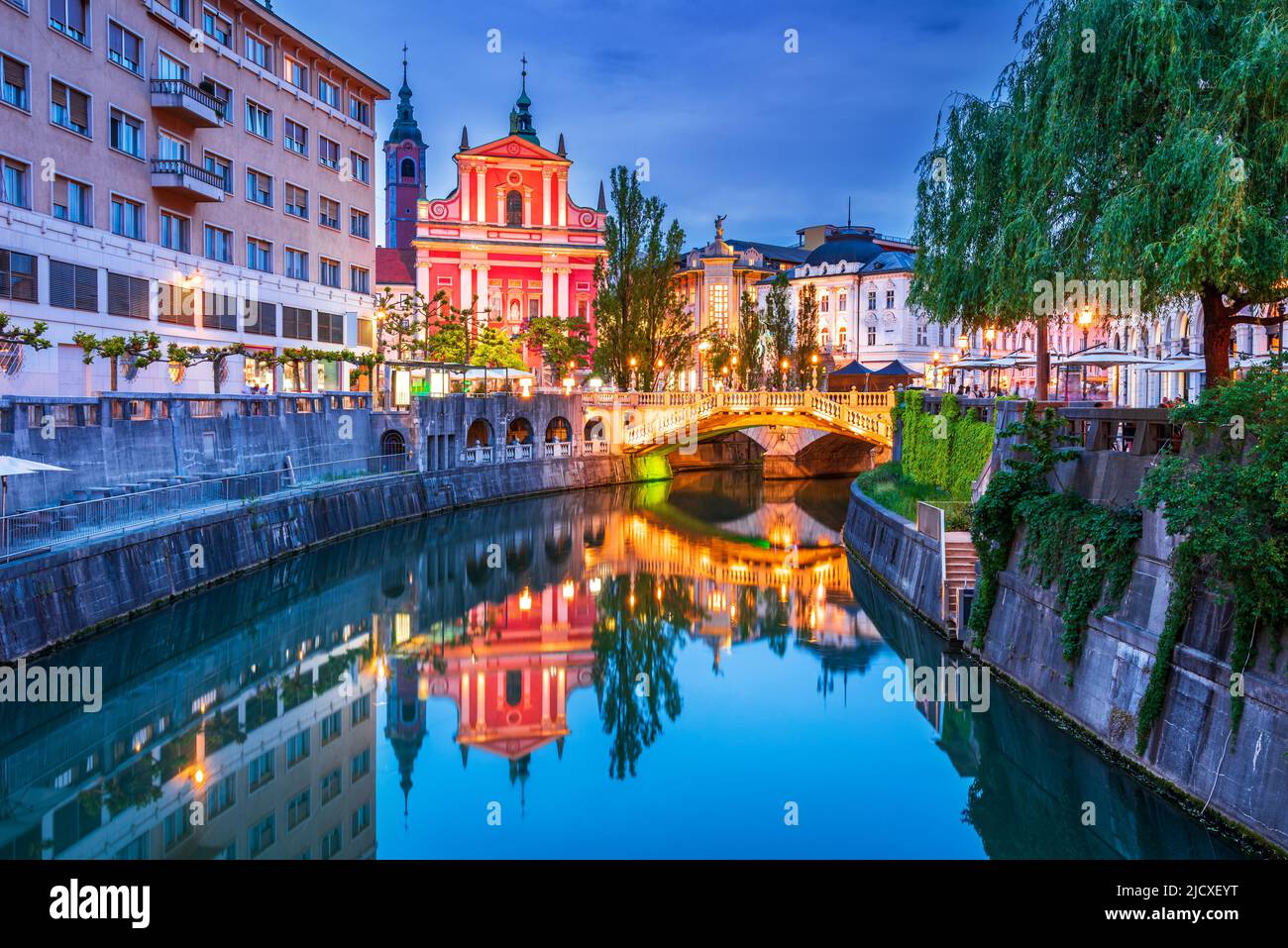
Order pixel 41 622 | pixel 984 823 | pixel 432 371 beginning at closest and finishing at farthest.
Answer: pixel 984 823
pixel 41 622
pixel 432 371

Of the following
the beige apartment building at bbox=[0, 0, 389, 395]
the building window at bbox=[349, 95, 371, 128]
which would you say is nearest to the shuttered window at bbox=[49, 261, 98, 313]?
the beige apartment building at bbox=[0, 0, 389, 395]

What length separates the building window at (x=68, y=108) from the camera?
3894 centimetres

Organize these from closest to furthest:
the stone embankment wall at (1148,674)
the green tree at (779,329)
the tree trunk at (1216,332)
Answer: the stone embankment wall at (1148,674)
the tree trunk at (1216,332)
the green tree at (779,329)

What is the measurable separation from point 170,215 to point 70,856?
35.1 m

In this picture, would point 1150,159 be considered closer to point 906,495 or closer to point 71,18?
point 906,495

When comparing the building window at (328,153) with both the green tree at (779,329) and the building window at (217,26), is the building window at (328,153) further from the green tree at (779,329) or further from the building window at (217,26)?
the green tree at (779,329)

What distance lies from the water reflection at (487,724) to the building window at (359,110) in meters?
30.0

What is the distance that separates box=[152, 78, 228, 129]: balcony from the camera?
146 ft

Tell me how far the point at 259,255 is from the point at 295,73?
9.21m

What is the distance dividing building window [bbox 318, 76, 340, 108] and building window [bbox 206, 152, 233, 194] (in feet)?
29.3

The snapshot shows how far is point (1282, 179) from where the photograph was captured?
2048 centimetres

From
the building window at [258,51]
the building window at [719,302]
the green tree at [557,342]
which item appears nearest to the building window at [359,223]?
the building window at [258,51]
